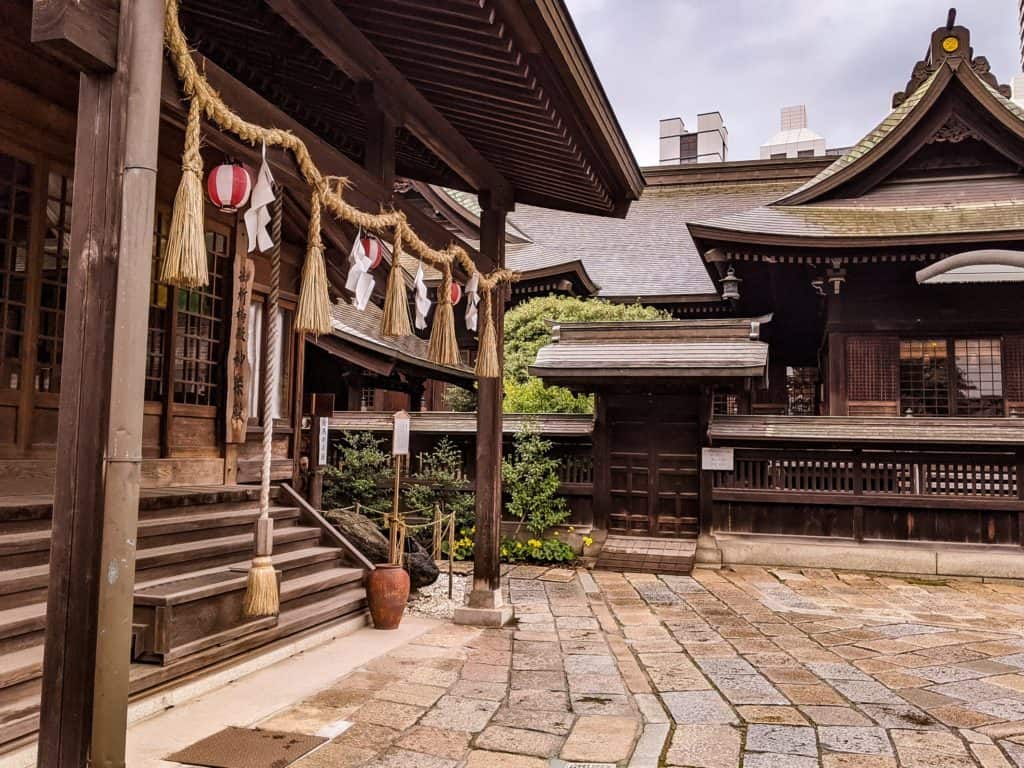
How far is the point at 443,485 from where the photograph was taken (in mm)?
13039

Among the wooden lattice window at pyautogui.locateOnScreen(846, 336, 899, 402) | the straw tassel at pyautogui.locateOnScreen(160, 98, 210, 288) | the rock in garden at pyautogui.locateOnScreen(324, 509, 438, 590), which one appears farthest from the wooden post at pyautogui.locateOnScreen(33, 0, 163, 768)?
the wooden lattice window at pyautogui.locateOnScreen(846, 336, 899, 402)

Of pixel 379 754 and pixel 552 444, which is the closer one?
pixel 379 754

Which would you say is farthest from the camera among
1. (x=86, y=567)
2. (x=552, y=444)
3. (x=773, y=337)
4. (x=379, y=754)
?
(x=773, y=337)

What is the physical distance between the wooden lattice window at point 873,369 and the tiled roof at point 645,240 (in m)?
4.31

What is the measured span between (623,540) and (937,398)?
5933 mm

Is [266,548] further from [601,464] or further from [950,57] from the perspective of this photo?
[950,57]

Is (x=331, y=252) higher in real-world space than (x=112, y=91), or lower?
higher

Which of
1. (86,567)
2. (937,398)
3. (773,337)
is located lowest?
(86,567)

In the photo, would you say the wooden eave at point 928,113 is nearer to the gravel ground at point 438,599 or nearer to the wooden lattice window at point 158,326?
the gravel ground at point 438,599

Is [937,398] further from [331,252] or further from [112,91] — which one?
[112,91]

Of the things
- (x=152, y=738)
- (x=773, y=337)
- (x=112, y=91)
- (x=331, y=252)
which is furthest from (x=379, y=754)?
(x=773, y=337)

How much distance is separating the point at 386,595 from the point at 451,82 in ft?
15.0

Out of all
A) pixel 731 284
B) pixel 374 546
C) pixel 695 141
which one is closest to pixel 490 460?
pixel 374 546

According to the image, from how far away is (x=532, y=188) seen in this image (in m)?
8.45
